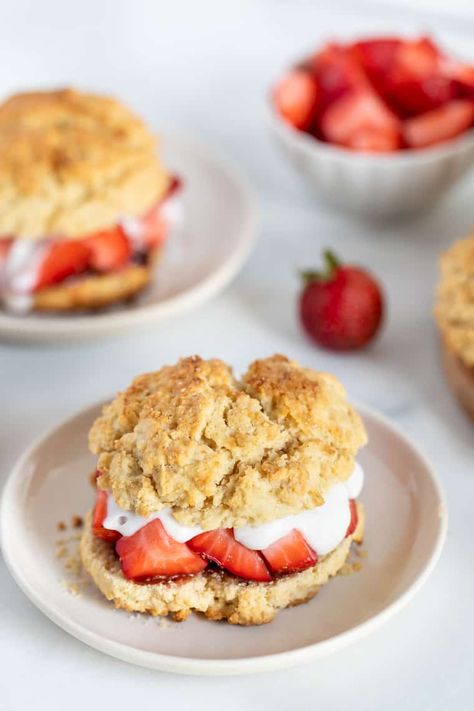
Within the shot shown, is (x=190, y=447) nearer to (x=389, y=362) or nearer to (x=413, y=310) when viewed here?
(x=389, y=362)

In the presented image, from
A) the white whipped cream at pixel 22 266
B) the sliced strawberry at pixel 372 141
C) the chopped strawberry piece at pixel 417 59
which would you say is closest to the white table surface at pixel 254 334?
the white whipped cream at pixel 22 266

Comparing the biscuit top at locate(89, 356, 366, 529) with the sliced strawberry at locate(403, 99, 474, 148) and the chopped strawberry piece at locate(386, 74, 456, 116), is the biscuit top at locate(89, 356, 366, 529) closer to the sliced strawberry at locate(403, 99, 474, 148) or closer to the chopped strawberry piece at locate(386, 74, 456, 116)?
the sliced strawberry at locate(403, 99, 474, 148)

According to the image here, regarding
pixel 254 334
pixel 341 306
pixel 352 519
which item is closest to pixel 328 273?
pixel 341 306

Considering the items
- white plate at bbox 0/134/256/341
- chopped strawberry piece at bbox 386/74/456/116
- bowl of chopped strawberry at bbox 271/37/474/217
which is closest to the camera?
white plate at bbox 0/134/256/341

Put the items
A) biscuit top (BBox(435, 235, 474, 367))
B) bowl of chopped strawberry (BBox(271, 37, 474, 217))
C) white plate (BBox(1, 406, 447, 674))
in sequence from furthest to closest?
bowl of chopped strawberry (BBox(271, 37, 474, 217)), biscuit top (BBox(435, 235, 474, 367)), white plate (BBox(1, 406, 447, 674))

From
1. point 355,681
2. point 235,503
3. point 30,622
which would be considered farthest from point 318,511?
point 30,622

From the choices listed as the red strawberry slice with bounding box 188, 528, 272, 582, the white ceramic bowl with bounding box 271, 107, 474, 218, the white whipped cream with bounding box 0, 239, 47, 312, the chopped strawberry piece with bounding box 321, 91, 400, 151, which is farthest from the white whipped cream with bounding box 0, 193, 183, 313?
the red strawberry slice with bounding box 188, 528, 272, 582

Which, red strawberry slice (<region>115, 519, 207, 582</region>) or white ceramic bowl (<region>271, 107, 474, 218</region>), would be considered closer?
red strawberry slice (<region>115, 519, 207, 582</region>)
